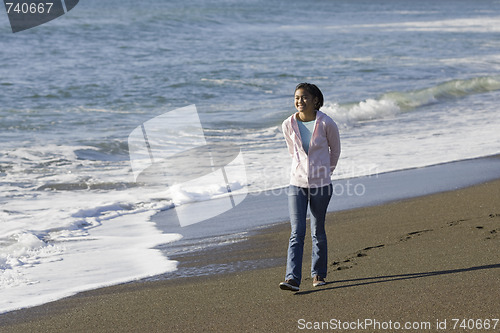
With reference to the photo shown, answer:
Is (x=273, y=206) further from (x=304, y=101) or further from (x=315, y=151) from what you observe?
(x=304, y=101)

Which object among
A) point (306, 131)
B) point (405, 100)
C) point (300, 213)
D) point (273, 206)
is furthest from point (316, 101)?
point (405, 100)

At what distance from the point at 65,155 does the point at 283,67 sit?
13.8m

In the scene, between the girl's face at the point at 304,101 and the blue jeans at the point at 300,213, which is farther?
the blue jeans at the point at 300,213

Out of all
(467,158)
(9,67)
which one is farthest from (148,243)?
(9,67)

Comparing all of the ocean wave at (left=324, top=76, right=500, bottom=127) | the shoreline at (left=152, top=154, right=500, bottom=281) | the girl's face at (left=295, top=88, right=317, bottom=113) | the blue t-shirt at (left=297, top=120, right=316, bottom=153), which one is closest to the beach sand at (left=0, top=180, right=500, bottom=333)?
the shoreline at (left=152, top=154, right=500, bottom=281)

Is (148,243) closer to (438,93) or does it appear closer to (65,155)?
(65,155)

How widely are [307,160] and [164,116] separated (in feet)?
37.2

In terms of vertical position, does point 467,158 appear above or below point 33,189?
below

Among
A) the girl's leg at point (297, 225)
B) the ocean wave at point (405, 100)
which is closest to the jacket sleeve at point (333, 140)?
the girl's leg at point (297, 225)

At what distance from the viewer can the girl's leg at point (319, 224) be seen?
4.45 meters

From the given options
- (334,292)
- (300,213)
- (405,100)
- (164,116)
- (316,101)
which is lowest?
(405,100)

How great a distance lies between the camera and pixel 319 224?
4.54m

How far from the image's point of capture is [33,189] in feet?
29.1

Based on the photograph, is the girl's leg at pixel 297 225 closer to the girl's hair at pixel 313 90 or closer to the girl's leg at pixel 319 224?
the girl's leg at pixel 319 224
